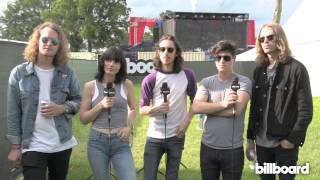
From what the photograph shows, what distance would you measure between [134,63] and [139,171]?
78.4 ft

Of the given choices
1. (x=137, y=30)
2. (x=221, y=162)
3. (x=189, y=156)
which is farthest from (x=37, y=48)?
(x=137, y=30)

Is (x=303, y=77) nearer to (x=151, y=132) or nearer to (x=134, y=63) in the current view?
(x=151, y=132)

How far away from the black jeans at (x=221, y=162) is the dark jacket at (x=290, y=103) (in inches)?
14.6

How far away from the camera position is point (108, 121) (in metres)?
4.23

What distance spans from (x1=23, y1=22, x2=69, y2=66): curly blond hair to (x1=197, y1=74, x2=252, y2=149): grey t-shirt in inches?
50.3

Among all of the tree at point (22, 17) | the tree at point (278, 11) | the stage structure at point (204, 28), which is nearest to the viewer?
the tree at point (278, 11)

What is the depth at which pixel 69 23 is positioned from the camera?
53562 millimetres

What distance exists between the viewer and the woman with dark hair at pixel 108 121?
4.19 metres

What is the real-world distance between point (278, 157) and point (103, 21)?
165 feet

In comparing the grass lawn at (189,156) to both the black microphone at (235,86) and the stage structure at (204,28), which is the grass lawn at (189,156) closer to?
the black microphone at (235,86)

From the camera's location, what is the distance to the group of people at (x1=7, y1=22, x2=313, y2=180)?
3.86 metres

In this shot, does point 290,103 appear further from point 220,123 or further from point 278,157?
point 220,123

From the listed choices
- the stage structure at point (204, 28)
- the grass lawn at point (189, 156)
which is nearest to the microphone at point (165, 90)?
the grass lawn at point (189, 156)

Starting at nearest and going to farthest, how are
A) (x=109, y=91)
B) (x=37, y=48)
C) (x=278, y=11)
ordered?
(x=37, y=48) < (x=109, y=91) < (x=278, y=11)
